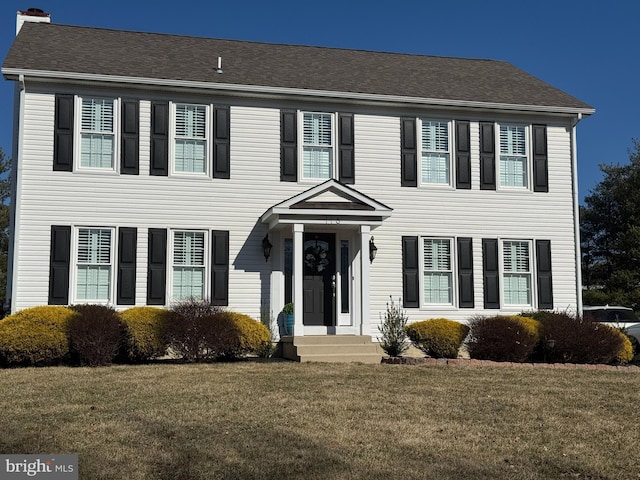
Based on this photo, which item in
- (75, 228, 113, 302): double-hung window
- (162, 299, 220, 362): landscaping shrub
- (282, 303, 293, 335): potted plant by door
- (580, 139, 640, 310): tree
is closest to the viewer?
(162, 299, 220, 362): landscaping shrub

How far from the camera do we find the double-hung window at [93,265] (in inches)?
541

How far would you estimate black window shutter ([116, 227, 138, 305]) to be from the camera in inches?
543

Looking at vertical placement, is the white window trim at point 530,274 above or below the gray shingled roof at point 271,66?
below

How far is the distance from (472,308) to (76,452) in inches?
435

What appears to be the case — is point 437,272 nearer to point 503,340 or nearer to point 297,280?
point 503,340

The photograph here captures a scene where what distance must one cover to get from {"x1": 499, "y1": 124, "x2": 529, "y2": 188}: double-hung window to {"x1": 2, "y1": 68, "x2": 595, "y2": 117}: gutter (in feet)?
1.81

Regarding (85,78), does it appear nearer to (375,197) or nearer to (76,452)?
(375,197)

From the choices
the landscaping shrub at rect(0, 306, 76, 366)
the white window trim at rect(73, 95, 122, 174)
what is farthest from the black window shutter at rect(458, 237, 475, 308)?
the landscaping shrub at rect(0, 306, 76, 366)

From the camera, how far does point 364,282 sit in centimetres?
1402

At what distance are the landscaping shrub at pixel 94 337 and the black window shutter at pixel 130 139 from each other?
11.0 ft

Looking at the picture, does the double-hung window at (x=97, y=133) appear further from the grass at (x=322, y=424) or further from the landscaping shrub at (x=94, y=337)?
the grass at (x=322, y=424)

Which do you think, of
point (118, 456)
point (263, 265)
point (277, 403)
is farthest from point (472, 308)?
point (118, 456)

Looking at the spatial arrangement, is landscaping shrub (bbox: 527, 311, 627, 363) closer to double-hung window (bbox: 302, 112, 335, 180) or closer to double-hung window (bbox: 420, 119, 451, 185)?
double-hung window (bbox: 420, 119, 451, 185)

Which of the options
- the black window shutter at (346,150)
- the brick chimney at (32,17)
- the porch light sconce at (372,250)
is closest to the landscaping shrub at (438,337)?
the porch light sconce at (372,250)
